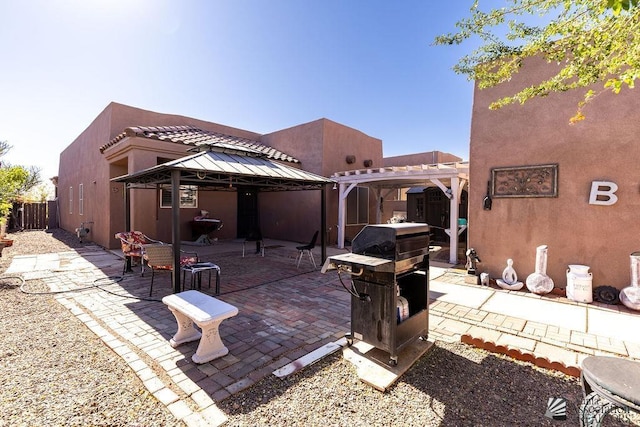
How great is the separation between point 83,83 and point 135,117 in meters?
2.12

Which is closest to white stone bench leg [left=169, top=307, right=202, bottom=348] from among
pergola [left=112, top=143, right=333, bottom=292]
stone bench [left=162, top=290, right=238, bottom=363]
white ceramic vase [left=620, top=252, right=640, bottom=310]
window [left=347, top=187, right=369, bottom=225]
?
stone bench [left=162, top=290, right=238, bottom=363]

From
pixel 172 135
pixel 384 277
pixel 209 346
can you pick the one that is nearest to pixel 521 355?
pixel 384 277

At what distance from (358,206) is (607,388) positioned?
37.3 ft

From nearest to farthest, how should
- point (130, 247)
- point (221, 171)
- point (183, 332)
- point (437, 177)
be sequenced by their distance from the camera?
point (183, 332) → point (221, 171) → point (130, 247) → point (437, 177)

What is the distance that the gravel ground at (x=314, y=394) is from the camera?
2.14 metres

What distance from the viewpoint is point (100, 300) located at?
482 centimetres

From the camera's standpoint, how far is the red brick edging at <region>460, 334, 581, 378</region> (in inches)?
108

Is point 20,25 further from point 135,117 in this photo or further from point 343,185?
point 343,185

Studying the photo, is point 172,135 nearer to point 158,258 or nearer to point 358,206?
point 158,258

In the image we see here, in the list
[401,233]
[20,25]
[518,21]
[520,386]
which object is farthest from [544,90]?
[20,25]

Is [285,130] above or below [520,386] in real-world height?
above

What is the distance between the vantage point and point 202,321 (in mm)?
2822

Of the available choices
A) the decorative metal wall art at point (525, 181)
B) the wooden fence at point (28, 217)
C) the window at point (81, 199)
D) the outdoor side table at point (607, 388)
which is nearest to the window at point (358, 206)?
the decorative metal wall art at point (525, 181)

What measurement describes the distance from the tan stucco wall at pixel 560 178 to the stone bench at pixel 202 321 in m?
5.70
